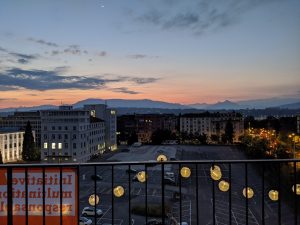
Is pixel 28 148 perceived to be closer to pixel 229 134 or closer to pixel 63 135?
pixel 63 135

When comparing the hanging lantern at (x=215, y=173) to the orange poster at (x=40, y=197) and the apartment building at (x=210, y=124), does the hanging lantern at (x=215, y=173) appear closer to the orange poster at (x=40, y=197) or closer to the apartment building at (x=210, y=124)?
the orange poster at (x=40, y=197)

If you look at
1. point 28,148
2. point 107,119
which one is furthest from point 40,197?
point 107,119

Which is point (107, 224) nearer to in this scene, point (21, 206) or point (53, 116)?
point (21, 206)

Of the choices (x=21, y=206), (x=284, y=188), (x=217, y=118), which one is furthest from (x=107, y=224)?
(x=217, y=118)

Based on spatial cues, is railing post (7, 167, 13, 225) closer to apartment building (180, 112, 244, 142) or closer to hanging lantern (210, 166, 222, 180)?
hanging lantern (210, 166, 222, 180)

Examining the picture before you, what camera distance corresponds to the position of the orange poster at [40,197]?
293 cm

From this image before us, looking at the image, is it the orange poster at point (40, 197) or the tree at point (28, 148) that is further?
the tree at point (28, 148)

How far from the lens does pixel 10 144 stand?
2035 inches

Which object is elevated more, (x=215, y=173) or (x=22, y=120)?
(x=22, y=120)

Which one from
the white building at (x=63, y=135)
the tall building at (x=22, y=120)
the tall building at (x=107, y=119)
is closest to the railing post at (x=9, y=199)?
the white building at (x=63, y=135)

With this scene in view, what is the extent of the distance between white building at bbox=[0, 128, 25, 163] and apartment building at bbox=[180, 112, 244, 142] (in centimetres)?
4061

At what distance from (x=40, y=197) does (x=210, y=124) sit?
3138 inches

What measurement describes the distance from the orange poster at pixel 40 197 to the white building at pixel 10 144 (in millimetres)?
50380

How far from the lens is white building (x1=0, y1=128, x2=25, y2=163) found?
49.8m
